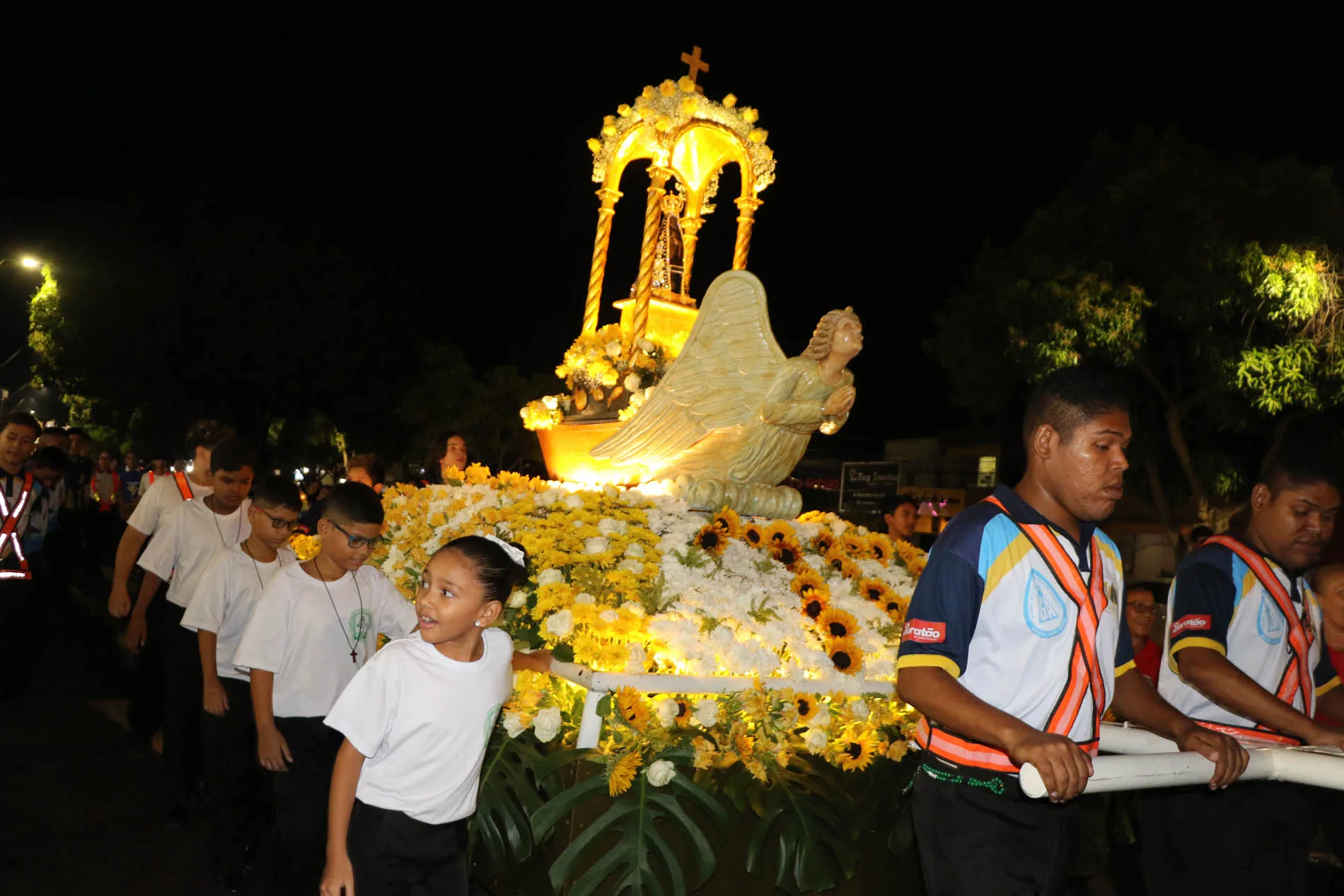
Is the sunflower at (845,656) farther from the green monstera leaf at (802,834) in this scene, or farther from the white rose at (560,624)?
the white rose at (560,624)

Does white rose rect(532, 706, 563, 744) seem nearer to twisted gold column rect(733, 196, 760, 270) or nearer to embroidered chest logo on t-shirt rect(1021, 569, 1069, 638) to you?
embroidered chest logo on t-shirt rect(1021, 569, 1069, 638)

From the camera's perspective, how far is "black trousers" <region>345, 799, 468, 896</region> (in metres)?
3.20

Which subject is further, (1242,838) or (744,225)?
(744,225)

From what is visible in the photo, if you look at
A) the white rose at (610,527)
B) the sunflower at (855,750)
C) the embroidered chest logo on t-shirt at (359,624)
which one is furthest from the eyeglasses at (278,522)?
the sunflower at (855,750)

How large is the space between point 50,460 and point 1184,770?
8947 mm

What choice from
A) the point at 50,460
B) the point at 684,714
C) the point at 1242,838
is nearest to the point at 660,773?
the point at 684,714

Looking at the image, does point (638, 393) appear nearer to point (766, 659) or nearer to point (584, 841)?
point (766, 659)

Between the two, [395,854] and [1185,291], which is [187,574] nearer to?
[395,854]

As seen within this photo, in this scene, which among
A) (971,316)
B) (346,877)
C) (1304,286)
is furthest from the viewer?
(971,316)

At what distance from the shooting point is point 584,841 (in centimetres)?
415

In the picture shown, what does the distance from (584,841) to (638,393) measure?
3746mm

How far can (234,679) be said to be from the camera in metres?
5.11

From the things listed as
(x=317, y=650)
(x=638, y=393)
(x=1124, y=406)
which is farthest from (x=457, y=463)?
(x=1124, y=406)

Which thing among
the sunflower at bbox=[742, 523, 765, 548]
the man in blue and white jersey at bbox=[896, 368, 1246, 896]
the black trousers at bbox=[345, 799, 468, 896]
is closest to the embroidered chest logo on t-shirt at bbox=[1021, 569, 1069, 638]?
the man in blue and white jersey at bbox=[896, 368, 1246, 896]
